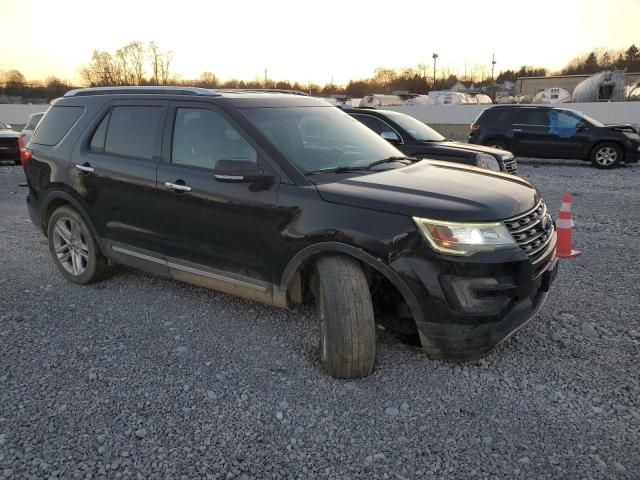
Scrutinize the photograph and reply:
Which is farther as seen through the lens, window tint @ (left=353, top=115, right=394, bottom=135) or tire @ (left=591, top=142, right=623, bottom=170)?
tire @ (left=591, top=142, right=623, bottom=170)

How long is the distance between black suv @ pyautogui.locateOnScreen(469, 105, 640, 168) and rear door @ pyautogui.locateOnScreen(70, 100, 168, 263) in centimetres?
1205

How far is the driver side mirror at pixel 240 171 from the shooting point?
333 cm

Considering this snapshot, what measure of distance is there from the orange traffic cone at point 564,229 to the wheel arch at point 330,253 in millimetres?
3033

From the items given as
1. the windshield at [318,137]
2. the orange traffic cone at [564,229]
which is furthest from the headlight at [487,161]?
the windshield at [318,137]

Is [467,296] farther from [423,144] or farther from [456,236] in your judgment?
[423,144]

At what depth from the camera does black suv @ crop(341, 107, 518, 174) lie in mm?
7895

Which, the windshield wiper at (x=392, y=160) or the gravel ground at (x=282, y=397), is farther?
the windshield wiper at (x=392, y=160)

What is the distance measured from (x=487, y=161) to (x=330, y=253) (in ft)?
17.9

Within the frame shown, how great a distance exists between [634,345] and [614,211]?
530 cm

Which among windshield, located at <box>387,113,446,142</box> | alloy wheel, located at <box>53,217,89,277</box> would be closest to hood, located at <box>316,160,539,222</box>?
alloy wheel, located at <box>53,217,89,277</box>

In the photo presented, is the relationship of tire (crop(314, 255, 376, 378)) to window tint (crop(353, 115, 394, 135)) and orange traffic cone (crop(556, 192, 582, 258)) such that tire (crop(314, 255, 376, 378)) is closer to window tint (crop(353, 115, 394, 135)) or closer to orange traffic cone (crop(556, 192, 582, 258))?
orange traffic cone (crop(556, 192, 582, 258))

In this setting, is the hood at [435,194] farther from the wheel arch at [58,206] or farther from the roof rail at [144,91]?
the wheel arch at [58,206]

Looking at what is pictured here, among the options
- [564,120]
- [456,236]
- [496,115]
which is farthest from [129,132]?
[564,120]

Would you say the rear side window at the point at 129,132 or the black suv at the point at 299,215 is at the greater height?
the rear side window at the point at 129,132
